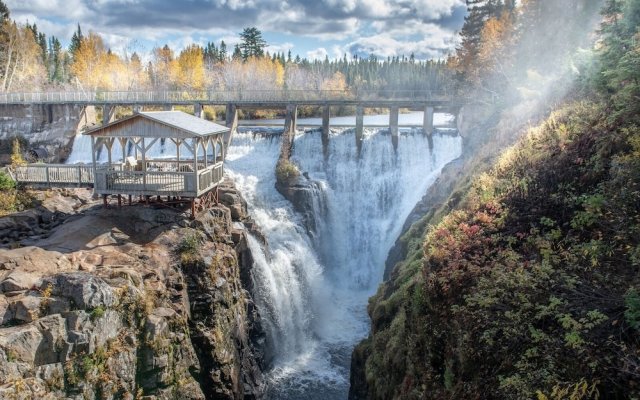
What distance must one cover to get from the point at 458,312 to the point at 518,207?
379 centimetres

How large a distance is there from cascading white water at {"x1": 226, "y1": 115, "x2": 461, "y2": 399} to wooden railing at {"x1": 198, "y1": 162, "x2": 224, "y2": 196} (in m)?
3.84

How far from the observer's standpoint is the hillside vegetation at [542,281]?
7.80 metres

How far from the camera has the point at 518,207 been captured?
41.6 feet

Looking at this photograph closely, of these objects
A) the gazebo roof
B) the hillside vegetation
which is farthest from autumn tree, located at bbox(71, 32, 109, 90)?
the hillside vegetation

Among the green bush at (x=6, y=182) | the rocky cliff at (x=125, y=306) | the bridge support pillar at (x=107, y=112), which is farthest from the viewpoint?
the bridge support pillar at (x=107, y=112)

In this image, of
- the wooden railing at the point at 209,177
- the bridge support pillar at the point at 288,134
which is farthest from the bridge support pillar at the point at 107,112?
the wooden railing at the point at 209,177

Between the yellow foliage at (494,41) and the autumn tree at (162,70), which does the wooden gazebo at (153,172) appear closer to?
the yellow foliage at (494,41)

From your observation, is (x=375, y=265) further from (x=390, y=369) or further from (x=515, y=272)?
(x=515, y=272)

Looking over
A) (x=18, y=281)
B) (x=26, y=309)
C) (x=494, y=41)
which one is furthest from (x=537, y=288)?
(x=494, y=41)

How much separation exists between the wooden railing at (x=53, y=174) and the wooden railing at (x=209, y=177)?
5.14 m

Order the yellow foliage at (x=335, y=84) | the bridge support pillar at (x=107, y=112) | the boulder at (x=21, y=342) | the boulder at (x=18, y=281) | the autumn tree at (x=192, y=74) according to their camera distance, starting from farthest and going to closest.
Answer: the yellow foliage at (x=335, y=84) < the autumn tree at (x=192, y=74) < the bridge support pillar at (x=107, y=112) < the boulder at (x=18, y=281) < the boulder at (x=21, y=342)

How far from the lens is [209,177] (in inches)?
782

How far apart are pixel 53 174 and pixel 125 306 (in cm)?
1029

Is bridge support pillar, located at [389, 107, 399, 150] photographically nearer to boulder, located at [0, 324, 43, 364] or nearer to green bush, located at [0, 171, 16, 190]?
green bush, located at [0, 171, 16, 190]
